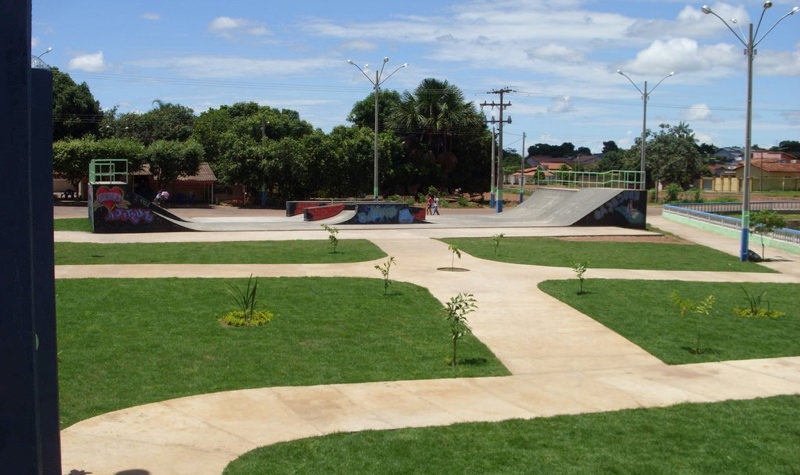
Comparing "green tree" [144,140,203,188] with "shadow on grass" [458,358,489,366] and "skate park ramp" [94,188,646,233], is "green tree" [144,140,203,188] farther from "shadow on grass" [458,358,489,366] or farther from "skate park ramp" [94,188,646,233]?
"shadow on grass" [458,358,489,366]

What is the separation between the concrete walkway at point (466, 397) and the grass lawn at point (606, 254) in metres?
8.11

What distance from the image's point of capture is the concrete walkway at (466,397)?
8.62m

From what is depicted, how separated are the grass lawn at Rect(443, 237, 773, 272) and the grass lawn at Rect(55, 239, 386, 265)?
14.6ft

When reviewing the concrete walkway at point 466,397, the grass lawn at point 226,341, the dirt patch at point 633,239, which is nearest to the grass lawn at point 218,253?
the grass lawn at point 226,341

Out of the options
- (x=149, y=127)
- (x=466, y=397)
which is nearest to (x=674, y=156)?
(x=149, y=127)

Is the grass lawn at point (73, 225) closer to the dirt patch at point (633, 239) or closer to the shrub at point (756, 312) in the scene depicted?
the dirt patch at point (633, 239)

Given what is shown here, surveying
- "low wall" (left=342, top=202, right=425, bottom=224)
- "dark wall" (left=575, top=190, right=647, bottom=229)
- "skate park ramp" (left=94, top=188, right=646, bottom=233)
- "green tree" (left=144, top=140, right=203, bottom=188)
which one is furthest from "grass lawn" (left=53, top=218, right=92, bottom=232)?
"dark wall" (left=575, top=190, right=647, bottom=229)

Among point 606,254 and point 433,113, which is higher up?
point 433,113

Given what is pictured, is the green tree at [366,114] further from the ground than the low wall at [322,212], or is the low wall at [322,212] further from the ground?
the green tree at [366,114]

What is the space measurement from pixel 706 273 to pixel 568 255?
16.1 feet

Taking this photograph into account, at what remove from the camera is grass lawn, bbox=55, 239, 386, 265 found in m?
24.0

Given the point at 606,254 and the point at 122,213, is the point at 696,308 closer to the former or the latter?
the point at 606,254

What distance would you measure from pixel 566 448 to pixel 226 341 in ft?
23.2

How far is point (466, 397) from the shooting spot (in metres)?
10.9
